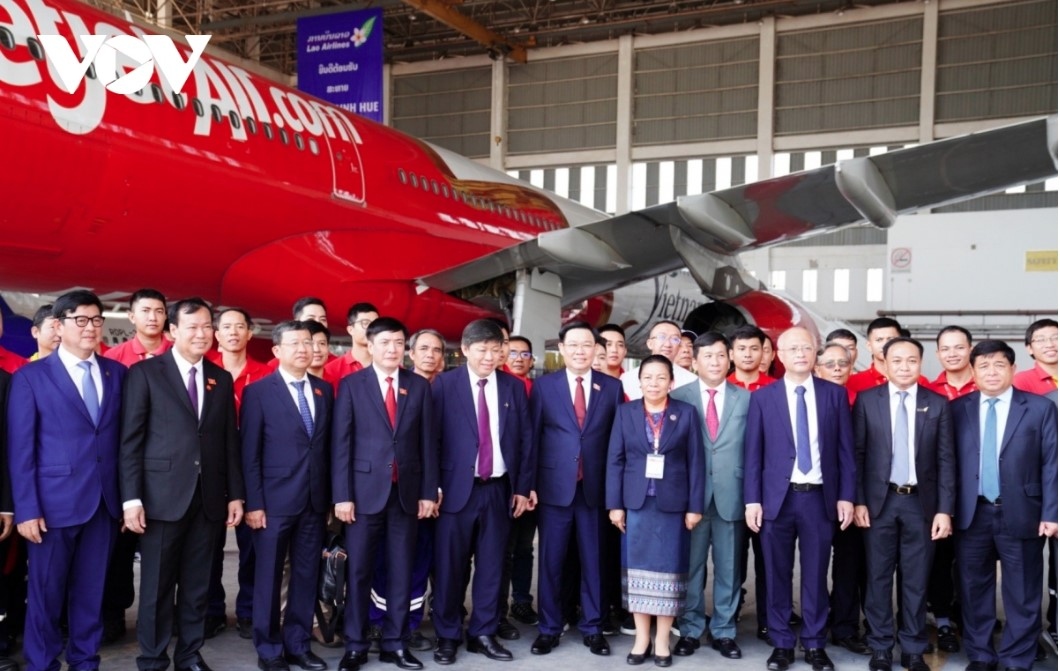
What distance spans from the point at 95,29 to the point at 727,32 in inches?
862

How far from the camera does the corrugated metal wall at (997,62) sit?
23016mm

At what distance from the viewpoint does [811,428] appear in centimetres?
458

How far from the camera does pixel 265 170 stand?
7316 mm

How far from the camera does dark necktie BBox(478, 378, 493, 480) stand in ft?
15.1

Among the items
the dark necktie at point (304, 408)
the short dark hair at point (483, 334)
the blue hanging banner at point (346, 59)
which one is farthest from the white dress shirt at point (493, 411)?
the blue hanging banner at point (346, 59)

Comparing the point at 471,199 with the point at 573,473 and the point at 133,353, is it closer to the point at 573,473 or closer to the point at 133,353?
the point at 133,353

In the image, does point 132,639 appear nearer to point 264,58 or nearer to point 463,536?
point 463,536

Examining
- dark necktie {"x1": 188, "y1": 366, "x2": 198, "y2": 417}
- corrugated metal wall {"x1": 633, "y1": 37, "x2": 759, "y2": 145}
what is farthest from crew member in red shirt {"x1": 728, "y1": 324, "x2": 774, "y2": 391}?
corrugated metal wall {"x1": 633, "y1": 37, "x2": 759, "y2": 145}

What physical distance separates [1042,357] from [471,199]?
19.9ft

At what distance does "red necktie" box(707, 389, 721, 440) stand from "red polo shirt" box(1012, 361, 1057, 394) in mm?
1739

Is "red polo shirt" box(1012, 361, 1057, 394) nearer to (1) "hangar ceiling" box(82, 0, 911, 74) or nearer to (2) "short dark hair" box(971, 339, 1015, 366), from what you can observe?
(2) "short dark hair" box(971, 339, 1015, 366)

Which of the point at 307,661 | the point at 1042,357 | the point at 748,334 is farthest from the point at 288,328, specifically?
the point at 1042,357

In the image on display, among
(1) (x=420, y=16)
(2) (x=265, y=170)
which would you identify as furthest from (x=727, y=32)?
(2) (x=265, y=170)

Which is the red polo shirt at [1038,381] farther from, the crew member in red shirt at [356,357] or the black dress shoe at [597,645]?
the crew member in red shirt at [356,357]
